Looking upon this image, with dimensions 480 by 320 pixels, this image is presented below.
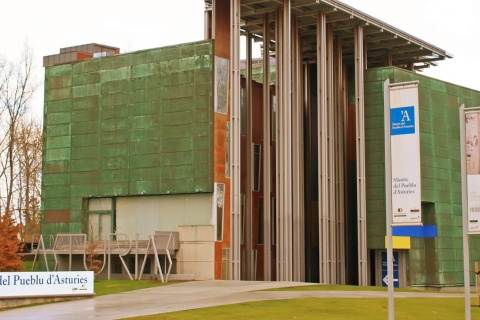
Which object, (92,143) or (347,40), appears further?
(347,40)

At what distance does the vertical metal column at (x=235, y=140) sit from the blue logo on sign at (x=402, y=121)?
2709cm

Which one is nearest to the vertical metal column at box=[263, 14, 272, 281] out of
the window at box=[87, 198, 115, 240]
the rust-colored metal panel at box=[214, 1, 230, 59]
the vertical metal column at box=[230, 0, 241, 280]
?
the vertical metal column at box=[230, 0, 241, 280]

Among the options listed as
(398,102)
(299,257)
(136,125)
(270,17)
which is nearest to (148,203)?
(136,125)

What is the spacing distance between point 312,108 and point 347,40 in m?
5.18

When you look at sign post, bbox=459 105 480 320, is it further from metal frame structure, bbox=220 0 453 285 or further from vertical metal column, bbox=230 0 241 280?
metal frame structure, bbox=220 0 453 285

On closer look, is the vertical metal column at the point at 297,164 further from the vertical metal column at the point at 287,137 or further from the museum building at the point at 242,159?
the vertical metal column at the point at 287,137

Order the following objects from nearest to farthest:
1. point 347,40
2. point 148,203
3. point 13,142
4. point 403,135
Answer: point 403,135
point 148,203
point 347,40
point 13,142

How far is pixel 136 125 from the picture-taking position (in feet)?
168

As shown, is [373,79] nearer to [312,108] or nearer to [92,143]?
[312,108]

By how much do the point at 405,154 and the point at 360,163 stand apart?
33226 millimetres

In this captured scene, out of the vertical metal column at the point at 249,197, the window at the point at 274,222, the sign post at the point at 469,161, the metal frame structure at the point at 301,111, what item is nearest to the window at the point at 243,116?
the vertical metal column at the point at 249,197

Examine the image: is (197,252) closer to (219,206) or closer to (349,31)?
(219,206)

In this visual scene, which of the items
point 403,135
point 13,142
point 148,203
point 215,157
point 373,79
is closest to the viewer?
point 403,135

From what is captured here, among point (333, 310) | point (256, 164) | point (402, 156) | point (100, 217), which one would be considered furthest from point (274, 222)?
point (402, 156)
